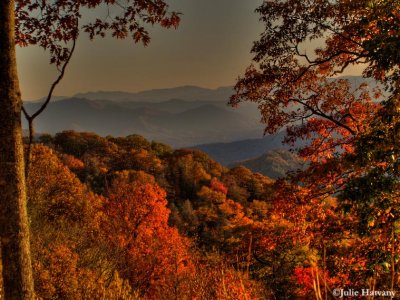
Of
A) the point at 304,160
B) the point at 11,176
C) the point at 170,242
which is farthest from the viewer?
the point at 170,242

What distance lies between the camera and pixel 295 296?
31500mm

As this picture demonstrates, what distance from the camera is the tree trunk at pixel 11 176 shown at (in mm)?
5160

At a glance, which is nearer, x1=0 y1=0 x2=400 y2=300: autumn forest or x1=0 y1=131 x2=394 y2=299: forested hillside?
x1=0 y1=0 x2=400 y2=300: autumn forest

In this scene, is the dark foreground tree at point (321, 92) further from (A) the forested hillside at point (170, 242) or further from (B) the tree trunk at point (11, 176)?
(B) the tree trunk at point (11, 176)

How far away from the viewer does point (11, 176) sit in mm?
5203

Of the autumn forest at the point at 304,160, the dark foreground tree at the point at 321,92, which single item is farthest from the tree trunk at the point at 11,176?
the dark foreground tree at the point at 321,92

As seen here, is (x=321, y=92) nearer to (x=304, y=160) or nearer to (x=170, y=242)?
(x=304, y=160)

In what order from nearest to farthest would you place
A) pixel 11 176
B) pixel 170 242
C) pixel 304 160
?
pixel 11 176 → pixel 304 160 → pixel 170 242

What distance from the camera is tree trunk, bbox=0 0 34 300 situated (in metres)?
5.16

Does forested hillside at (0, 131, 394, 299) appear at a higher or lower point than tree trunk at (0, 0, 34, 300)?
lower

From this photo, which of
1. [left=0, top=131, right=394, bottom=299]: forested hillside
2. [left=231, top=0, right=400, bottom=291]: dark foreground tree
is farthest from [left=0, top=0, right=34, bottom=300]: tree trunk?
[left=231, top=0, right=400, bottom=291]: dark foreground tree

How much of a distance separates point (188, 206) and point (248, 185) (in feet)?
134

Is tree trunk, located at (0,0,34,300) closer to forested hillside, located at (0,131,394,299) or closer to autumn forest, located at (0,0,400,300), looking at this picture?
autumn forest, located at (0,0,400,300)

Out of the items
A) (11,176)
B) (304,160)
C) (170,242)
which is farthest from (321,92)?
(170,242)
